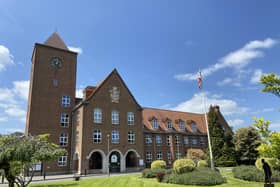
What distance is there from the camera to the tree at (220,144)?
39.1 meters

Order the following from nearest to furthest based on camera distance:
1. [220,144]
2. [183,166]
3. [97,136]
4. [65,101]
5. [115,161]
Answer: [183,166], [97,136], [115,161], [65,101], [220,144]

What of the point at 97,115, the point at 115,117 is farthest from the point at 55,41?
the point at 115,117

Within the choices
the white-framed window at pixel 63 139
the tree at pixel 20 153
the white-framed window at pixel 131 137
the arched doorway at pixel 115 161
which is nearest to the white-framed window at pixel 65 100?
the white-framed window at pixel 63 139

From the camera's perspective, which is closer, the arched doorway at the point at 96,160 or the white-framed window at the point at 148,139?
the arched doorway at the point at 96,160

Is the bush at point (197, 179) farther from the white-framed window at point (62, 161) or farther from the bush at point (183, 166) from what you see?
the white-framed window at point (62, 161)

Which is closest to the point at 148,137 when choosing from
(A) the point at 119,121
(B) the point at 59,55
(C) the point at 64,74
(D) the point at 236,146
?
(A) the point at 119,121

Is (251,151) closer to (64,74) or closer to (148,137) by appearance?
(148,137)

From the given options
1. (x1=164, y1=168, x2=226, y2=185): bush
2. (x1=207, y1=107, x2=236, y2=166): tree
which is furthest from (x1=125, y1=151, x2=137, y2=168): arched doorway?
(x1=164, y1=168, x2=226, y2=185): bush

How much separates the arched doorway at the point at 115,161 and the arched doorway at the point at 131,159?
2.76m

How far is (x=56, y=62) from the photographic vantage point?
129 ft

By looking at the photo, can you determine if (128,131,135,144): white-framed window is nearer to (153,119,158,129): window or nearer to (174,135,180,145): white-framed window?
(153,119,158,129): window

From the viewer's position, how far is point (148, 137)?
42.7 metres

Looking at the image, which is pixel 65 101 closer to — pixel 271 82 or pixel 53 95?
pixel 53 95

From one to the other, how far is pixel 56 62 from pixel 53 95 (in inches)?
252
